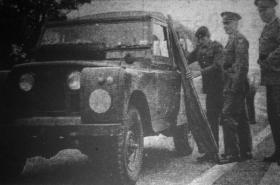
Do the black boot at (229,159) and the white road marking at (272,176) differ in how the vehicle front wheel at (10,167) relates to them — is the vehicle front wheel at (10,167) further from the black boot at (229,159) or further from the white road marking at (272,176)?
the white road marking at (272,176)

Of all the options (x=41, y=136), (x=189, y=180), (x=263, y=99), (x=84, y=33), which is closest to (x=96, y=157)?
(x=41, y=136)

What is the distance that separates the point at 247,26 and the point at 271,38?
2.50 feet

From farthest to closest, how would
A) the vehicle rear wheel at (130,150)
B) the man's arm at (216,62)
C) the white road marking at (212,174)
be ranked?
the man's arm at (216,62) < the white road marking at (212,174) < the vehicle rear wheel at (130,150)

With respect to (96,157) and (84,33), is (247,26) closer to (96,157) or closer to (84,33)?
(84,33)

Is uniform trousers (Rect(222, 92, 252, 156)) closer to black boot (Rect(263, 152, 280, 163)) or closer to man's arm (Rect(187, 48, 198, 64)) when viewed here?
black boot (Rect(263, 152, 280, 163))

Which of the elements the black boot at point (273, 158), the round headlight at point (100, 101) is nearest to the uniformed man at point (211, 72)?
the black boot at point (273, 158)

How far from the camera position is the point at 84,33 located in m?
5.50

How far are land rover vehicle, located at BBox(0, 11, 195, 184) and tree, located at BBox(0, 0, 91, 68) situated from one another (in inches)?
11.5

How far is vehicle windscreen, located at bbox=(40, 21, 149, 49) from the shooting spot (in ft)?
17.6

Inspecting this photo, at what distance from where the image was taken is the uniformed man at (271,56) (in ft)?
17.2

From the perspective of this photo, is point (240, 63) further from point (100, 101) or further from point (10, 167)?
point (10, 167)

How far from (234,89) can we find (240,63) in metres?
0.33

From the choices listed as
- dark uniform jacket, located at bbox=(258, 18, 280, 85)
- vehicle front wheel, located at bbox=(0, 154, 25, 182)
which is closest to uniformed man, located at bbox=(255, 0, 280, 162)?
dark uniform jacket, located at bbox=(258, 18, 280, 85)

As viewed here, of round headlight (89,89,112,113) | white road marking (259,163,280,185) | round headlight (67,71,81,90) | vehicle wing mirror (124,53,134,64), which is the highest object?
vehicle wing mirror (124,53,134,64)
